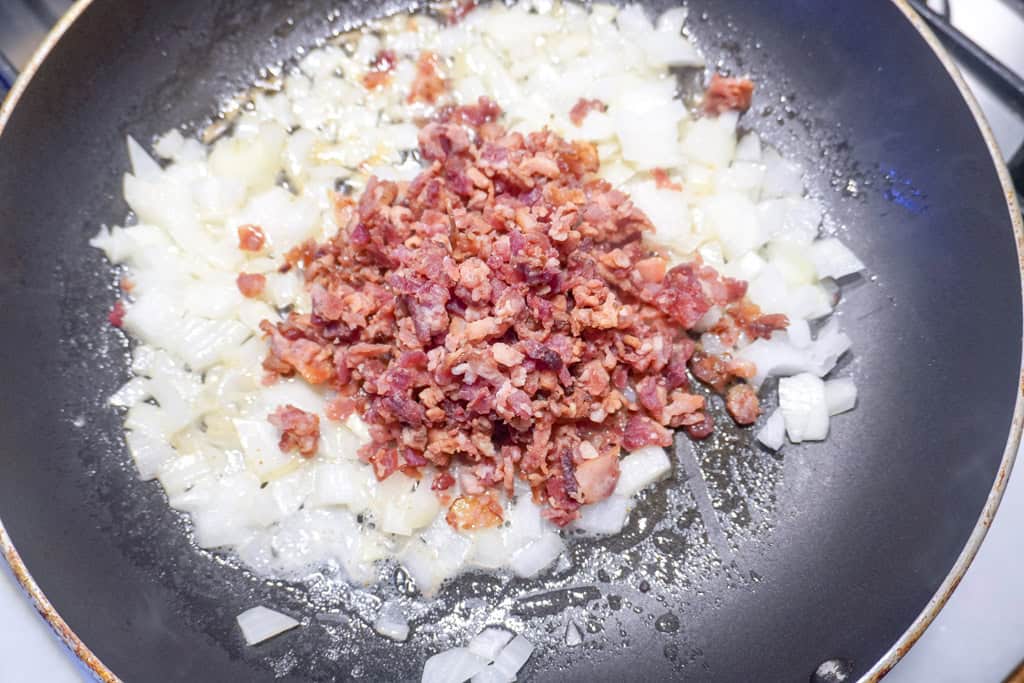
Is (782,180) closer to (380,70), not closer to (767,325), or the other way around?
(767,325)

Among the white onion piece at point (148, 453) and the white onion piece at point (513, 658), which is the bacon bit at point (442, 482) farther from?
the white onion piece at point (148, 453)

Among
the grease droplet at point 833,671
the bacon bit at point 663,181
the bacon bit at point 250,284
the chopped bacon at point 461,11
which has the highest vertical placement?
the chopped bacon at point 461,11

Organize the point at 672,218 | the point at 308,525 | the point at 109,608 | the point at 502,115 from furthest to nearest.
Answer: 1. the point at 502,115
2. the point at 672,218
3. the point at 308,525
4. the point at 109,608

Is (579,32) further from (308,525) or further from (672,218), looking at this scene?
(308,525)

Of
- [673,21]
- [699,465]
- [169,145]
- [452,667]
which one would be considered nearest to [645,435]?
[699,465]

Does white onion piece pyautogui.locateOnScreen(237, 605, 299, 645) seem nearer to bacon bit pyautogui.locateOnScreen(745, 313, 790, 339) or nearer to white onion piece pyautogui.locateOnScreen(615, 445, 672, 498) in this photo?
white onion piece pyautogui.locateOnScreen(615, 445, 672, 498)

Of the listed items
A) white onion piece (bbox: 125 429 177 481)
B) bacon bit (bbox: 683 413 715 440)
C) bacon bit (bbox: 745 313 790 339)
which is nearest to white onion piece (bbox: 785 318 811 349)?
bacon bit (bbox: 745 313 790 339)

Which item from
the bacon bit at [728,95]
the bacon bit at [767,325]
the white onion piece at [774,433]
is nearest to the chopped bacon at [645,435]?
the white onion piece at [774,433]

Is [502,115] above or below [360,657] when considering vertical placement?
above

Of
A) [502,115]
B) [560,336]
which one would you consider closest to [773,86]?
[502,115]
